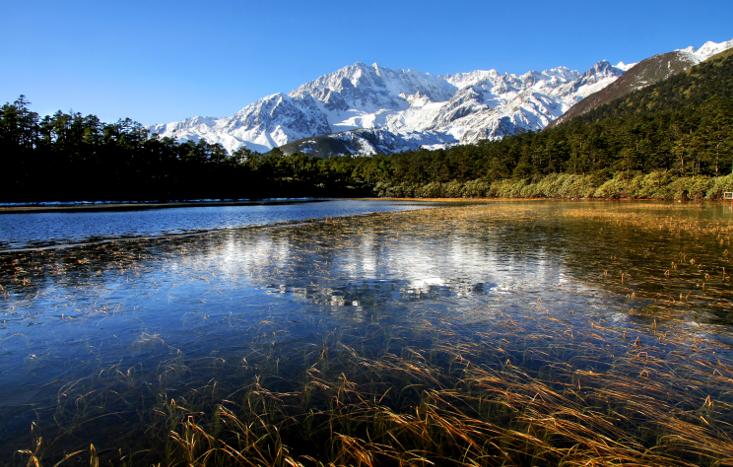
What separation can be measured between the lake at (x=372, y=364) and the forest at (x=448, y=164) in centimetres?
10041

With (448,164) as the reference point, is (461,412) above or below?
below

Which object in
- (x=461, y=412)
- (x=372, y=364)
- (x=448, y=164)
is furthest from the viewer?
(x=448, y=164)

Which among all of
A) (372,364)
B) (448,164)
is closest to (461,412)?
(372,364)

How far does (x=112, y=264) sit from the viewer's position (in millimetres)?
22344

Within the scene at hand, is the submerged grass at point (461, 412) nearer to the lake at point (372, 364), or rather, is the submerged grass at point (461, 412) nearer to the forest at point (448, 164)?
the lake at point (372, 364)

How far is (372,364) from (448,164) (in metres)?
183

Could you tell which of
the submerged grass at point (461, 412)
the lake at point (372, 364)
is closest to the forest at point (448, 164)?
the lake at point (372, 364)

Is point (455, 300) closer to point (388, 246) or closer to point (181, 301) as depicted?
point (181, 301)

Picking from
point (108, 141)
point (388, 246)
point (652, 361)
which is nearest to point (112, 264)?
point (388, 246)

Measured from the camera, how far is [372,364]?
29.1 feet

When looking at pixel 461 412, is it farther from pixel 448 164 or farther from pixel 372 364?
pixel 448 164

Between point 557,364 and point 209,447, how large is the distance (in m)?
7.02

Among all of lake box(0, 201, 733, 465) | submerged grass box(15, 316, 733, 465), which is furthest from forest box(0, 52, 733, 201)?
submerged grass box(15, 316, 733, 465)

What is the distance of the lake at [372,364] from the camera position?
606 cm
